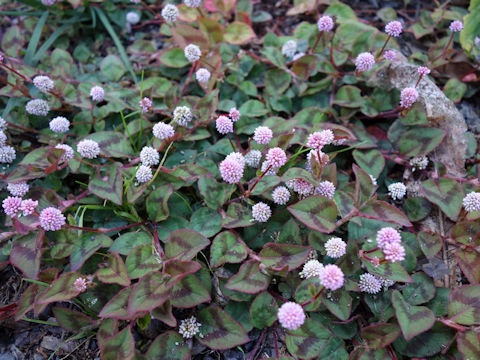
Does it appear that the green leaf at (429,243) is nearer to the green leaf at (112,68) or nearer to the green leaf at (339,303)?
the green leaf at (339,303)

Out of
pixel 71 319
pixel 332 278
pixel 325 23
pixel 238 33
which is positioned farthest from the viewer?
pixel 238 33

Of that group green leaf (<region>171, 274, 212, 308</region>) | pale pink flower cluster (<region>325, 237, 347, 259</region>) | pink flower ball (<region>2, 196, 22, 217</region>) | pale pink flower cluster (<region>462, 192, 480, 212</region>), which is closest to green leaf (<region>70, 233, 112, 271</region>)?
pink flower ball (<region>2, 196, 22, 217</region>)

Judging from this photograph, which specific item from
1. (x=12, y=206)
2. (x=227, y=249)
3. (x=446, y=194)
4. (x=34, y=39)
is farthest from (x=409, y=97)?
(x=34, y=39)

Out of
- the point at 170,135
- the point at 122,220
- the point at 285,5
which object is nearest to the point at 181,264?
the point at 122,220

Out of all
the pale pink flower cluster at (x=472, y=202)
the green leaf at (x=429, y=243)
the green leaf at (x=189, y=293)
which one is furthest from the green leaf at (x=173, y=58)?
the pale pink flower cluster at (x=472, y=202)

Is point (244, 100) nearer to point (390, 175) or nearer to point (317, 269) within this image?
point (390, 175)

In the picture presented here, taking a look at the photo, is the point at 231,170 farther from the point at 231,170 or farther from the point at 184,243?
the point at 184,243
